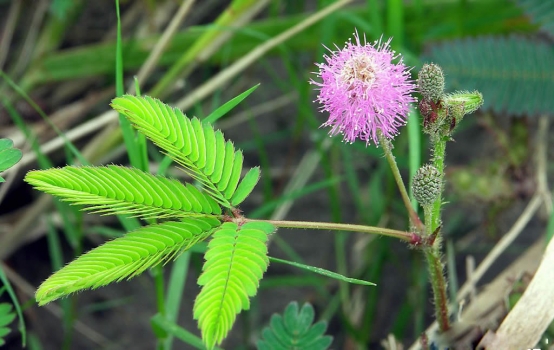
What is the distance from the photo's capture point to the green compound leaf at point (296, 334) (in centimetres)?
129

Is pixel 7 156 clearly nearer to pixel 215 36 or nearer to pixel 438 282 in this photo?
pixel 438 282

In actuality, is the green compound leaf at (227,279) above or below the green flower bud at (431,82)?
below

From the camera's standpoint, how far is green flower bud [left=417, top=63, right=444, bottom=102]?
0.98 metres

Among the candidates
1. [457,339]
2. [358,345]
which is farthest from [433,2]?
[457,339]

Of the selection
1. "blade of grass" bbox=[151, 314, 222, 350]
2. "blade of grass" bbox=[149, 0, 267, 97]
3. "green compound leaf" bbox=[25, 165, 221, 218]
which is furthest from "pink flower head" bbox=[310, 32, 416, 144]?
"blade of grass" bbox=[149, 0, 267, 97]

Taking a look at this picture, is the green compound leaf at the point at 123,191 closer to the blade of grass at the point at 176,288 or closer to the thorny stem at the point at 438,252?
the thorny stem at the point at 438,252

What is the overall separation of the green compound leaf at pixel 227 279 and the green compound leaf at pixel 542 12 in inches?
48.7

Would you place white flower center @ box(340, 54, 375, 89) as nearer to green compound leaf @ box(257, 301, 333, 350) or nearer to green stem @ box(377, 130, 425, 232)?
green stem @ box(377, 130, 425, 232)

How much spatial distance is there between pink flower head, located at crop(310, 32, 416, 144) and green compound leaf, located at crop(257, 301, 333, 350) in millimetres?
448

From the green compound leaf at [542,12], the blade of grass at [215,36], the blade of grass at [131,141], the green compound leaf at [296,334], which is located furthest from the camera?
the blade of grass at [215,36]

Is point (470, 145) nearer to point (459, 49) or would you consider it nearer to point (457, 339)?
point (459, 49)

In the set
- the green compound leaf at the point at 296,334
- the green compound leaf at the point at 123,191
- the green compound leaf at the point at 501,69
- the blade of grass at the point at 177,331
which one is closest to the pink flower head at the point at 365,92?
the green compound leaf at the point at 123,191

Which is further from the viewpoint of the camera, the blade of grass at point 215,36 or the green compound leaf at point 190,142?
the blade of grass at point 215,36

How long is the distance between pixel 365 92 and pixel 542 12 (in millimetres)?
1055
